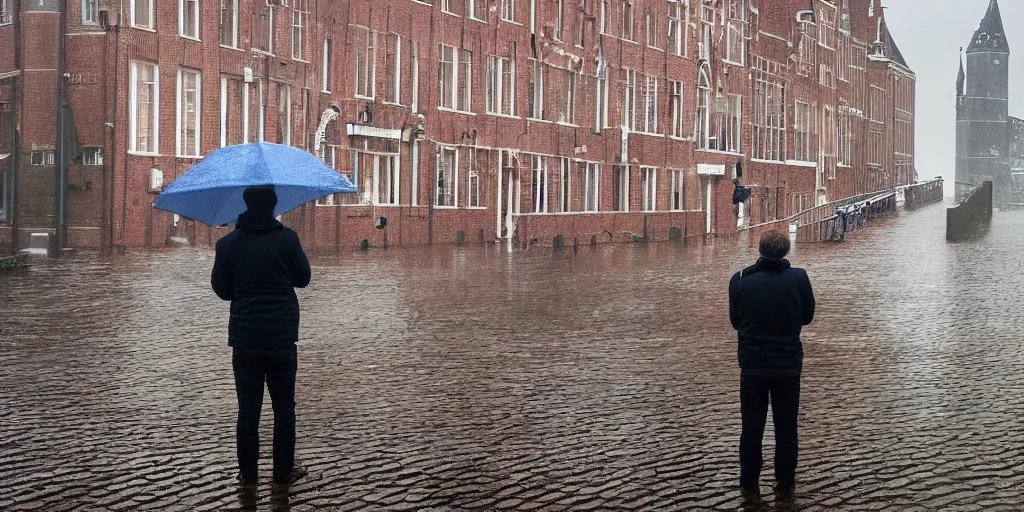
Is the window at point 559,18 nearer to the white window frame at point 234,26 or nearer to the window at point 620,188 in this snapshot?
the window at point 620,188

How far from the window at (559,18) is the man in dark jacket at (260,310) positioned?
38389mm

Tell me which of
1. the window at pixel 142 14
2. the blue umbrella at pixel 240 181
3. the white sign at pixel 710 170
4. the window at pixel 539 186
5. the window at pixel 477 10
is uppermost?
the window at pixel 477 10

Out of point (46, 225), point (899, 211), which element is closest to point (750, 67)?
point (899, 211)

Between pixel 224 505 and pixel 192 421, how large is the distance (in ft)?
8.17

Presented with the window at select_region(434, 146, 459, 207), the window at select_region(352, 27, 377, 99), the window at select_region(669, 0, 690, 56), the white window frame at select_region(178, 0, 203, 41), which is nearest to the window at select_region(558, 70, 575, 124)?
the window at select_region(434, 146, 459, 207)

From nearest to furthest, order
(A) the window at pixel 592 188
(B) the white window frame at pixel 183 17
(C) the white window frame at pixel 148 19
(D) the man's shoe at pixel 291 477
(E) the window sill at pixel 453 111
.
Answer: (D) the man's shoe at pixel 291 477, (C) the white window frame at pixel 148 19, (B) the white window frame at pixel 183 17, (E) the window sill at pixel 453 111, (A) the window at pixel 592 188

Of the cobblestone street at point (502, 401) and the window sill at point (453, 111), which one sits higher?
the window sill at point (453, 111)

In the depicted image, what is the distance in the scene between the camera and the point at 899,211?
64.0 meters

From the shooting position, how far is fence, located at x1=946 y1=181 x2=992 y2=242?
41.3 meters

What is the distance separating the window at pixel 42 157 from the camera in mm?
30028

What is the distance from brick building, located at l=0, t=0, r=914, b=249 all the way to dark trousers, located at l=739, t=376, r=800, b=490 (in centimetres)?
2324

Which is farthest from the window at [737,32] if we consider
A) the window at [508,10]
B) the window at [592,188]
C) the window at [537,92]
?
the window at [508,10]

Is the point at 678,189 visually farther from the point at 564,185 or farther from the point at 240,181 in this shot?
the point at 240,181

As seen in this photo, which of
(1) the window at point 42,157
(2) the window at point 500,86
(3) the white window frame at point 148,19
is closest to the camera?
(3) the white window frame at point 148,19
